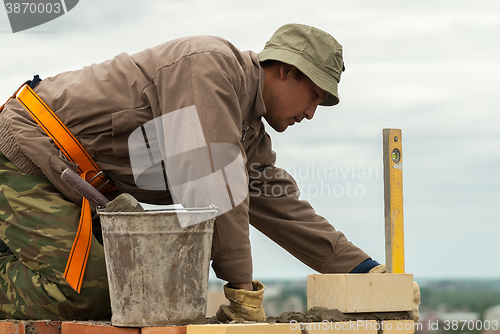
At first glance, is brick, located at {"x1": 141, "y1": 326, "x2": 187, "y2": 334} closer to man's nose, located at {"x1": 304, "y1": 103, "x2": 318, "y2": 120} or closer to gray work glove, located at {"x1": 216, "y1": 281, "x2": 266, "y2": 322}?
gray work glove, located at {"x1": 216, "y1": 281, "x2": 266, "y2": 322}

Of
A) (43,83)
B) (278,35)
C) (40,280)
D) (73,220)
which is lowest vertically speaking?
(40,280)

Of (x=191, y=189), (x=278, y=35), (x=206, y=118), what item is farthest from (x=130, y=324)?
(x=278, y=35)

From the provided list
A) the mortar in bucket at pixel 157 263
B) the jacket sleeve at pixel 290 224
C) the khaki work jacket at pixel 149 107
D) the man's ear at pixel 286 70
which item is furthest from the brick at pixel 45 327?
the man's ear at pixel 286 70

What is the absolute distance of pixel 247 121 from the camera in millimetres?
3168

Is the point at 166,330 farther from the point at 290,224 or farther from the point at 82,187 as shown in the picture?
the point at 290,224

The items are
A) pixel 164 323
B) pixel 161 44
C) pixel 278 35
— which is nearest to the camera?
pixel 164 323

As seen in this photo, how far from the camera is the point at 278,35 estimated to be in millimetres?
3307

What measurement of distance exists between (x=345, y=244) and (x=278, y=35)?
1.50 metres

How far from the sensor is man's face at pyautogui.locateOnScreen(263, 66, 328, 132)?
3221mm

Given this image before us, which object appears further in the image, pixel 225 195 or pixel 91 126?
pixel 91 126

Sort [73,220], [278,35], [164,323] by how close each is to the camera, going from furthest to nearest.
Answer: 1. [278,35]
2. [73,220]
3. [164,323]

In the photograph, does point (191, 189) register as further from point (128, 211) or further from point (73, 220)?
point (73, 220)

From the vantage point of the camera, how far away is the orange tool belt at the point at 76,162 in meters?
2.73

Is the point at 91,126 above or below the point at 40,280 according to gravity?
above
